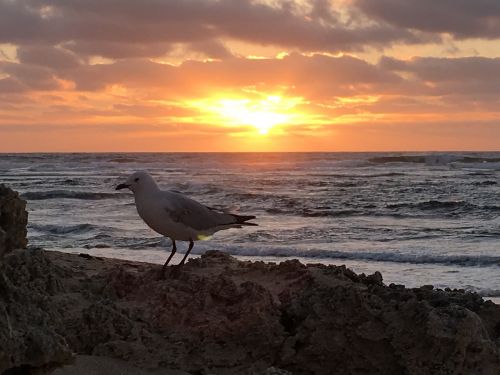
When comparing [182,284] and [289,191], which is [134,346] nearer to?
[182,284]

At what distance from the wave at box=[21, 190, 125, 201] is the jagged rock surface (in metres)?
19.1

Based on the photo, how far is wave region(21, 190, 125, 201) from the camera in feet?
74.8

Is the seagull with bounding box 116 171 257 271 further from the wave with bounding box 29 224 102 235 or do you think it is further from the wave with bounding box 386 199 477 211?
the wave with bounding box 386 199 477 211

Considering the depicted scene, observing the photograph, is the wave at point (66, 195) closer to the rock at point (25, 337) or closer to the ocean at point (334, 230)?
the ocean at point (334, 230)

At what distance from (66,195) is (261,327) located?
69.2 ft

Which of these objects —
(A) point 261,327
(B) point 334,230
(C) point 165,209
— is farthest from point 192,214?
(B) point 334,230

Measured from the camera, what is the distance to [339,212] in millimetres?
17266

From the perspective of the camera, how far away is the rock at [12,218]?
4762 millimetres

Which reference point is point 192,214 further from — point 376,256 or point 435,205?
point 435,205

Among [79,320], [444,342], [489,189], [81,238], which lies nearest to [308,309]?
[444,342]

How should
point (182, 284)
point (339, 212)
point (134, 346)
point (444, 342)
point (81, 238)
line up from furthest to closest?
point (339, 212) → point (81, 238) → point (182, 284) → point (134, 346) → point (444, 342)

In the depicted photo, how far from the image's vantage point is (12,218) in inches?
191

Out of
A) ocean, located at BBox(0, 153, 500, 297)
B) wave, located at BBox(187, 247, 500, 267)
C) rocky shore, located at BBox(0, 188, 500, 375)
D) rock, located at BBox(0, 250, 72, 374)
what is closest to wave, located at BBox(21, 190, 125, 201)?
ocean, located at BBox(0, 153, 500, 297)

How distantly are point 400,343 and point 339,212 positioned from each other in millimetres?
14109
